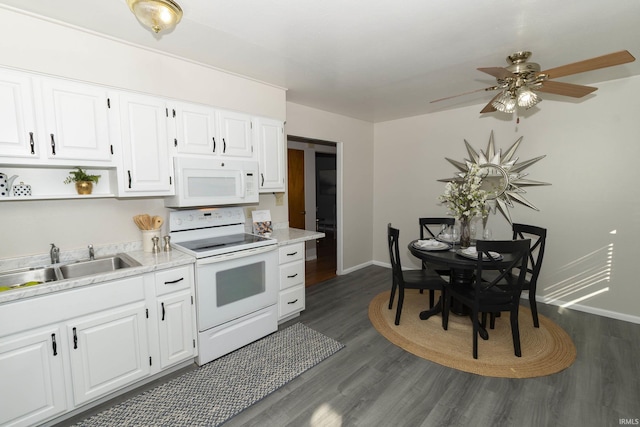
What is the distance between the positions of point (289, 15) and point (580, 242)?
3.85 m

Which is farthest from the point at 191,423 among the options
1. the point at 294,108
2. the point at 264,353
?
the point at 294,108

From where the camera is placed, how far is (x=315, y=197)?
5.80m

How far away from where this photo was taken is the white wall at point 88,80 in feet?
5.97

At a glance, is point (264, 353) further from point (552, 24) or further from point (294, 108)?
point (552, 24)

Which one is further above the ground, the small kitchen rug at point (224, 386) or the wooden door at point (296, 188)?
the wooden door at point (296, 188)

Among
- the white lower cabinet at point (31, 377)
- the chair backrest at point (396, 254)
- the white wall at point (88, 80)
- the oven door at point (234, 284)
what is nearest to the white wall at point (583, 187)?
the chair backrest at point (396, 254)

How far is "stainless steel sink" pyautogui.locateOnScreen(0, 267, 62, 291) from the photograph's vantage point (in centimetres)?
189

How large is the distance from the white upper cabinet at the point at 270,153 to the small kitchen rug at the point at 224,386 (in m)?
1.58

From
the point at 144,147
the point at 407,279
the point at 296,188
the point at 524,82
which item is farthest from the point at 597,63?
the point at 296,188

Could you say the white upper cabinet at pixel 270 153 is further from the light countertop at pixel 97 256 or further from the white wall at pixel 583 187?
the white wall at pixel 583 187

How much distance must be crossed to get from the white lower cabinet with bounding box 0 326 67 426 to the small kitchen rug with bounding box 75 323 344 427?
0.82 feet

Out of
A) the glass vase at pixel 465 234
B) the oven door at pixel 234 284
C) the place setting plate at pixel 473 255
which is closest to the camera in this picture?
the oven door at pixel 234 284

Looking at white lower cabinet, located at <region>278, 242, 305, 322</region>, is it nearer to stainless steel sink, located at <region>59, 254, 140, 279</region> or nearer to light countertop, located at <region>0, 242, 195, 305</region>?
light countertop, located at <region>0, 242, 195, 305</region>

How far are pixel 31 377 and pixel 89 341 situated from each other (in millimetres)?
292
